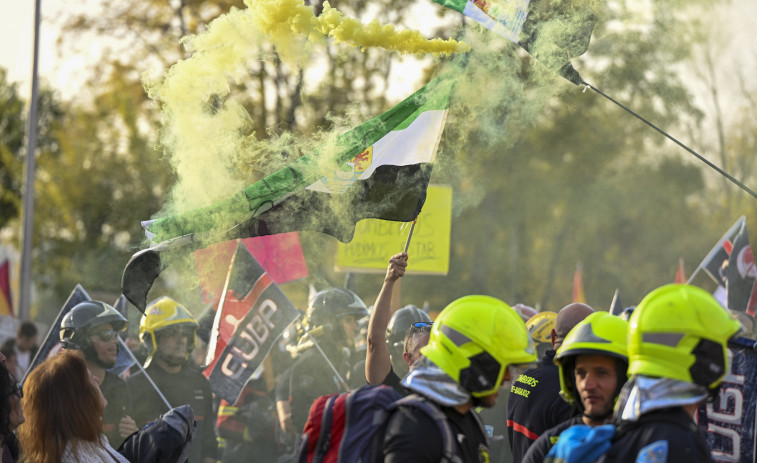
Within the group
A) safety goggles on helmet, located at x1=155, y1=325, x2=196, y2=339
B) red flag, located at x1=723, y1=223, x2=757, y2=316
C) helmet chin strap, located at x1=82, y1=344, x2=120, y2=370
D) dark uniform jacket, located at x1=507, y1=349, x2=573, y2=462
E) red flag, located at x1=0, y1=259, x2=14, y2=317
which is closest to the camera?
dark uniform jacket, located at x1=507, y1=349, x2=573, y2=462

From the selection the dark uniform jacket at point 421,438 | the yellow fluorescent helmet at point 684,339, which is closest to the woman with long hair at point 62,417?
the dark uniform jacket at point 421,438

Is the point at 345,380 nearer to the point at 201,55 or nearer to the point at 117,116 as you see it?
the point at 201,55

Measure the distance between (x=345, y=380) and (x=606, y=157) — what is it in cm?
2431

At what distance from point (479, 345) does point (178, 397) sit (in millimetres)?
5084

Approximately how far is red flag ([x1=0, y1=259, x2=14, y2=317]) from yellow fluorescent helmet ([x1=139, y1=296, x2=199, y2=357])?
6524mm

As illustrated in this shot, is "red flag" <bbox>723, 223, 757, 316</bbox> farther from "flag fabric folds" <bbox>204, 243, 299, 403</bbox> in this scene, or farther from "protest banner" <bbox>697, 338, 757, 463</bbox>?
"protest banner" <bbox>697, 338, 757, 463</bbox>

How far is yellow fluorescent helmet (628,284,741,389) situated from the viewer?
301 cm

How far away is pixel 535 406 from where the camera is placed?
495 cm

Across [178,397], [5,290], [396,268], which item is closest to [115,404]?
[178,397]

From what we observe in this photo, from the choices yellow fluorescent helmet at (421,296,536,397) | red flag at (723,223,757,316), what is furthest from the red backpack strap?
red flag at (723,223,757,316)

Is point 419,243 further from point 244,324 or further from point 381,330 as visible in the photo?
point 381,330

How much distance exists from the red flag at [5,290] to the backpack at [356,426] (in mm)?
11788

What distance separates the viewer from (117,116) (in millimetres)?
23234

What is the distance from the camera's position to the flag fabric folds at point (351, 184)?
18.6 ft
